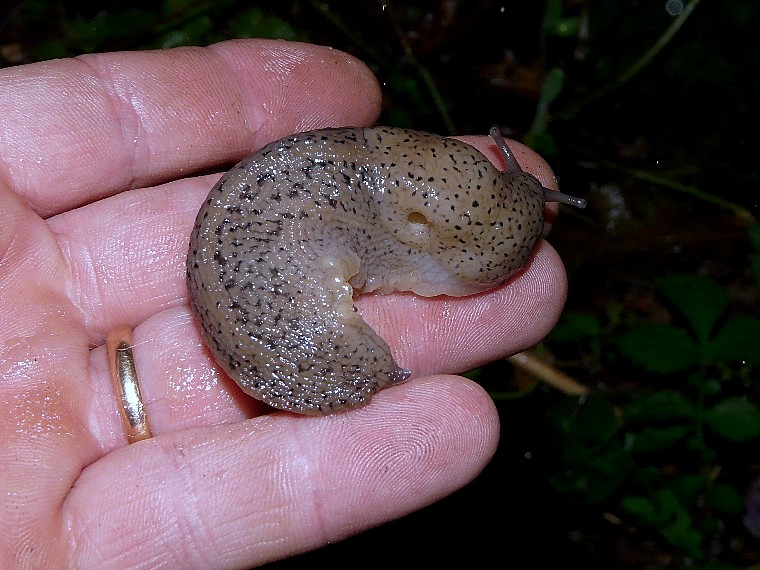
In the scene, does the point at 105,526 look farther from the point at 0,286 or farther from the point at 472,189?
the point at 472,189

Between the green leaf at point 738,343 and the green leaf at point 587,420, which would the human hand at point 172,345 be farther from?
the green leaf at point 738,343

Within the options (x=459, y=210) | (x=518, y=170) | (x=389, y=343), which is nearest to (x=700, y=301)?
(x=518, y=170)

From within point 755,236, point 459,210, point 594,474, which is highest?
point 459,210

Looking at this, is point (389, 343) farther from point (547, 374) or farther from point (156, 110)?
point (547, 374)

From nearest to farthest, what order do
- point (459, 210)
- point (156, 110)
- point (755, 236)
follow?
point (459, 210), point (156, 110), point (755, 236)

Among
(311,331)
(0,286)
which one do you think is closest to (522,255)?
(311,331)

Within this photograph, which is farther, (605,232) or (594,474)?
(605,232)

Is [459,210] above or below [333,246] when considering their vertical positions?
above
